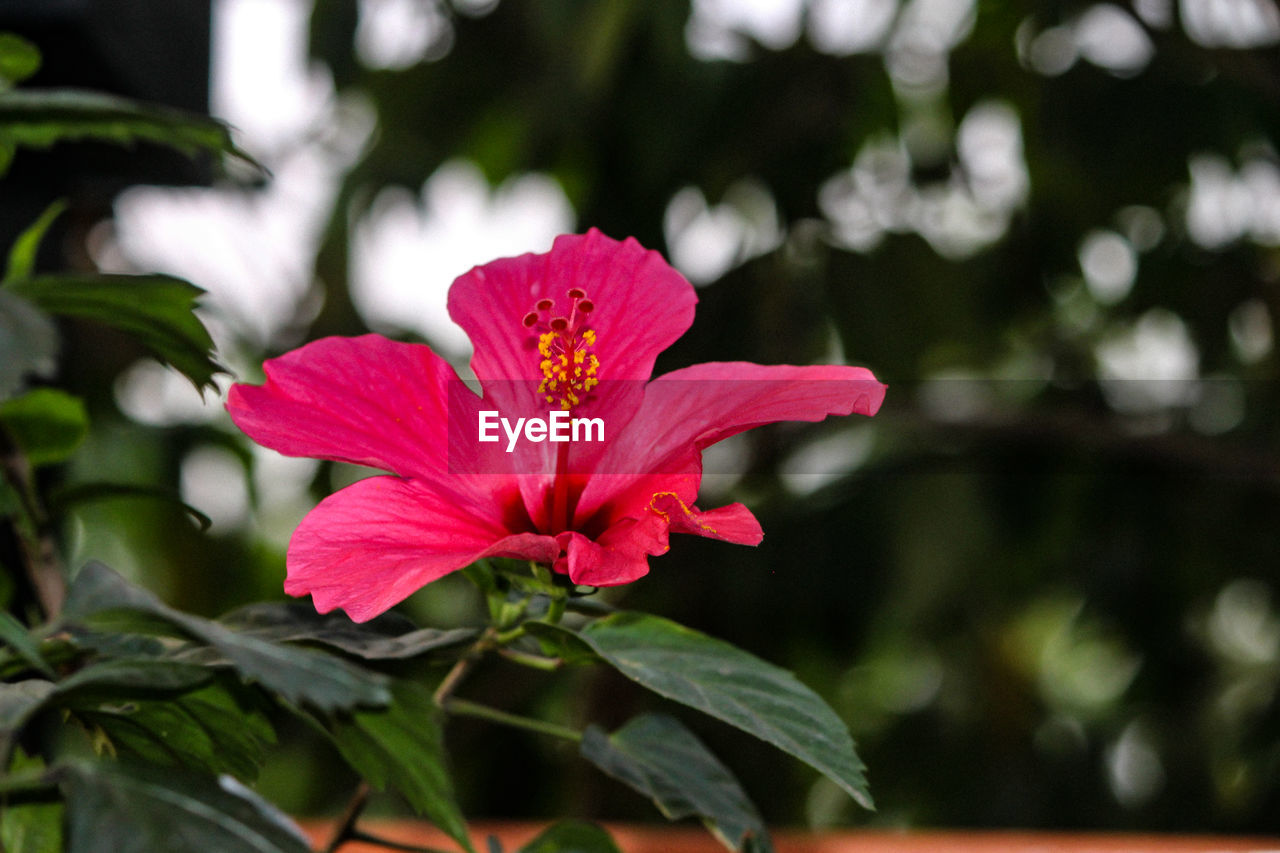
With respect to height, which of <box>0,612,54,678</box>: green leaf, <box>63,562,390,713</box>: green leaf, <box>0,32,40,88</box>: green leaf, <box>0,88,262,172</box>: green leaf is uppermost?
<box>0,32,40,88</box>: green leaf

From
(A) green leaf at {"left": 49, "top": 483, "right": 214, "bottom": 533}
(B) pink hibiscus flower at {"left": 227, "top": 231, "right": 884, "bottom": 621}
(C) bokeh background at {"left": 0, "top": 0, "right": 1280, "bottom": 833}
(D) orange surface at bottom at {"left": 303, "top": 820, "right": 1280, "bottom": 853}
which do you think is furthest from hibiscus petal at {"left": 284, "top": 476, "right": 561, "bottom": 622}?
(C) bokeh background at {"left": 0, "top": 0, "right": 1280, "bottom": 833}

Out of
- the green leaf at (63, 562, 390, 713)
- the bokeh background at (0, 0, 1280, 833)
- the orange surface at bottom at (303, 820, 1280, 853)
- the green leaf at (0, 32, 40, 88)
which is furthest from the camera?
the bokeh background at (0, 0, 1280, 833)

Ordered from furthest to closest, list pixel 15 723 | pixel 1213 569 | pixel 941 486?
1. pixel 1213 569
2. pixel 941 486
3. pixel 15 723

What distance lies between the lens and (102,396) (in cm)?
64

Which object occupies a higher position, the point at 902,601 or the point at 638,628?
the point at 638,628

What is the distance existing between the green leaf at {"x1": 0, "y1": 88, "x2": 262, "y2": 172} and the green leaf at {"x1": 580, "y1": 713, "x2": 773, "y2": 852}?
14 centimetres

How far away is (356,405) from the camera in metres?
0.16

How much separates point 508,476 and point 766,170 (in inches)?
33.6

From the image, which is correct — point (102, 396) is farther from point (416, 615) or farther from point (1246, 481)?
point (1246, 481)

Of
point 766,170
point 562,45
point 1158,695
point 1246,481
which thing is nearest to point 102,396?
point 562,45

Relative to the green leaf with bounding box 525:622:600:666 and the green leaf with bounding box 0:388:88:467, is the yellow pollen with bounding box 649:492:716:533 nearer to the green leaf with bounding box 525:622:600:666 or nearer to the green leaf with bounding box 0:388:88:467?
the green leaf with bounding box 525:622:600:666

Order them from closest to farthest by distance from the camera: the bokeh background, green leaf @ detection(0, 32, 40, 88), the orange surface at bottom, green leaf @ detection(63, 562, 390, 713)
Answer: green leaf @ detection(63, 562, 390, 713) → green leaf @ detection(0, 32, 40, 88) → the orange surface at bottom → the bokeh background

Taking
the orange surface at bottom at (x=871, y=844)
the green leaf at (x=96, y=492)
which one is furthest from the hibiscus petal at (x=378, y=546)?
the orange surface at bottom at (x=871, y=844)

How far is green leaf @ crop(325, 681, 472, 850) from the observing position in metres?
0.16
